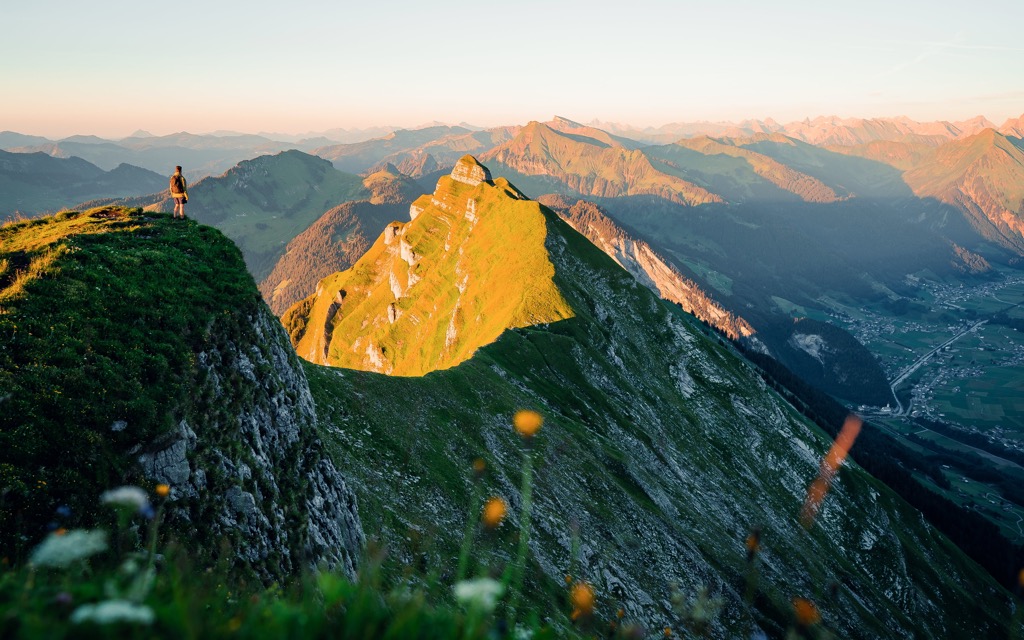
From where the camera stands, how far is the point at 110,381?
16.0 meters

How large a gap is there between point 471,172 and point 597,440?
135 meters

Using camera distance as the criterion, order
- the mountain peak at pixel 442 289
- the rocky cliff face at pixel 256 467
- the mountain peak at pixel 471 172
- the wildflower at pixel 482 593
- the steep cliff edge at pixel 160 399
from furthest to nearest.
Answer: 1. the mountain peak at pixel 471 172
2. the mountain peak at pixel 442 289
3. the rocky cliff face at pixel 256 467
4. the steep cliff edge at pixel 160 399
5. the wildflower at pixel 482 593

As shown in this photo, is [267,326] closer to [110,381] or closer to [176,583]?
[110,381]

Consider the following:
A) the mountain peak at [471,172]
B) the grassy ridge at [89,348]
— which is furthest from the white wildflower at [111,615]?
the mountain peak at [471,172]

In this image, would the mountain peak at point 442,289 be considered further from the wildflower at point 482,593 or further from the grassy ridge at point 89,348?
the wildflower at point 482,593

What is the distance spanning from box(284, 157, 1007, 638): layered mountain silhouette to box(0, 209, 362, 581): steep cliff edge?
968 centimetres

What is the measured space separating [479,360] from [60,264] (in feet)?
163

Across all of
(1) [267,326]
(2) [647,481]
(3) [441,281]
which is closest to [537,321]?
(2) [647,481]

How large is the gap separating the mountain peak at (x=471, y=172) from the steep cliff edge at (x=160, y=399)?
518 ft

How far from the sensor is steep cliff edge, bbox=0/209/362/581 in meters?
14.2

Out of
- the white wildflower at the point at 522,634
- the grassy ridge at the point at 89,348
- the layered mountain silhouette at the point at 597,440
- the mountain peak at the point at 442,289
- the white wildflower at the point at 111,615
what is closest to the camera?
the white wildflower at the point at 111,615

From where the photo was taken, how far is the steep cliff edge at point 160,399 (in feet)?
46.6

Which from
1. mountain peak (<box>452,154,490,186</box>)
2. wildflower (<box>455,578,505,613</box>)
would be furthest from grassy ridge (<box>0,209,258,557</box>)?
mountain peak (<box>452,154,490,186</box>)

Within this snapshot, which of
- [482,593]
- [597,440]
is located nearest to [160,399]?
[482,593]
